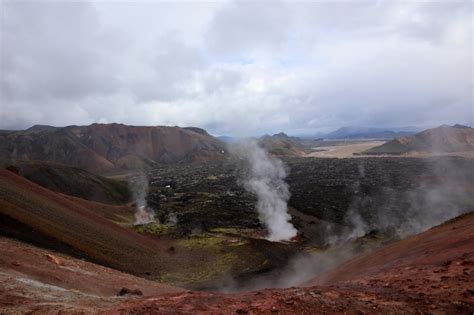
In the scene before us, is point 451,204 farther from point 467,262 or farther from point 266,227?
point 467,262

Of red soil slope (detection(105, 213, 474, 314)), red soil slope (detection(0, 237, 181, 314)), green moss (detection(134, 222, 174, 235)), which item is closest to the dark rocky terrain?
green moss (detection(134, 222, 174, 235))

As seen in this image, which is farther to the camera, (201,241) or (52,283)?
(201,241)

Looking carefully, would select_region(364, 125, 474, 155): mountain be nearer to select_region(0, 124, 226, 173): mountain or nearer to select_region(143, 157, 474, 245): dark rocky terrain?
select_region(143, 157, 474, 245): dark rocky terrain

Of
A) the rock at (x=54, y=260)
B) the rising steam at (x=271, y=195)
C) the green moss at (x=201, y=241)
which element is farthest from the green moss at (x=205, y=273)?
the rising steam at (x=271, y=195)

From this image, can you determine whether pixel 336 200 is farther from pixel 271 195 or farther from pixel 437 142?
pixel 437 142

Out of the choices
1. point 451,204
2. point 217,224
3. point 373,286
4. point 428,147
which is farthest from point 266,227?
point 428,147

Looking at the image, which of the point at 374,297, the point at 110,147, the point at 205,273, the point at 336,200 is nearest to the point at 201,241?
the point at 205,273

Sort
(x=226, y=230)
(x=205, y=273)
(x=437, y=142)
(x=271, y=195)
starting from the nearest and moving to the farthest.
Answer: (x=205, y=273)
(x=226, y=230)
(x=271, y=195)
(x=437, y=142)
